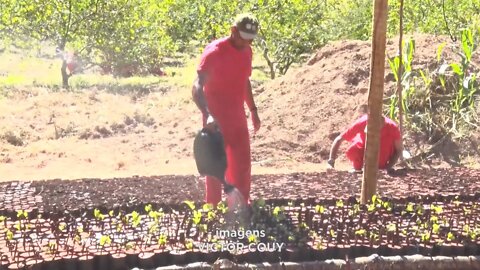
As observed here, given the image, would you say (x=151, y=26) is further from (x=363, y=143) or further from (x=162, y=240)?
(x=162, y=240)

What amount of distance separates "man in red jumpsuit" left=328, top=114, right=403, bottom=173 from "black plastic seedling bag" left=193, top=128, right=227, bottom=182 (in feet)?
7.28

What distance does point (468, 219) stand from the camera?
4.27 meters

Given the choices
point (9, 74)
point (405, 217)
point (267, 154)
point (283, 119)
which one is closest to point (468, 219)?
point (405, 217)

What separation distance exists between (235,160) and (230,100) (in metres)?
0.38

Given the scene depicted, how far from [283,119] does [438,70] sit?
2217mm

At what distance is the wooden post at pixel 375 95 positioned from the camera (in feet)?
13.7

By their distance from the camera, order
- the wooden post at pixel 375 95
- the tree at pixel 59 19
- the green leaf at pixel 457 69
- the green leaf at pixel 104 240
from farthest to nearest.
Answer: the tree at pixel 59 19 < the green leaf at pixel 457 69 < the wooden post at pixel 375 95 < the green leaf at pixel 104 240

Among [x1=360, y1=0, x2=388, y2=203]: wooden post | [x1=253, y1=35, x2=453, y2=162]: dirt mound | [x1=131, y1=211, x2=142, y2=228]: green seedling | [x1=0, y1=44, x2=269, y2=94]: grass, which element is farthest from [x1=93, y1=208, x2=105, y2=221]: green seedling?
[x1=0, y1=44, x2=269, y2=94]: grass

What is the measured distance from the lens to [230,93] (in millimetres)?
4234

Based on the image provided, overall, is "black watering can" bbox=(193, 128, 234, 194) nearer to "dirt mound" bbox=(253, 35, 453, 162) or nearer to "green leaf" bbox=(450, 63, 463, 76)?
"dirt mound" bbox=(253, 35, 453, 162)

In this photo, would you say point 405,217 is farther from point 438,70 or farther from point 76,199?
point 438,70

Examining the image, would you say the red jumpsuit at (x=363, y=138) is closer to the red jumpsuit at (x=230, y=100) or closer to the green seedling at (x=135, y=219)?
the red jumpsuit at (x=230, y=100)

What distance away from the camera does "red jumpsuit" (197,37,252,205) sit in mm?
4145

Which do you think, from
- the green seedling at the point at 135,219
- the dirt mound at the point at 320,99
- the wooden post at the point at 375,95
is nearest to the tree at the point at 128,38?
the dirt mound at the point at 320,99
